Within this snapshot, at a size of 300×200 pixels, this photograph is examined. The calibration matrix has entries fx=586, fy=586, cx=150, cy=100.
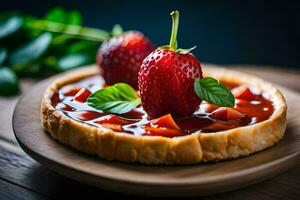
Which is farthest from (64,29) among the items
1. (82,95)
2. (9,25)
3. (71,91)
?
(82,95)

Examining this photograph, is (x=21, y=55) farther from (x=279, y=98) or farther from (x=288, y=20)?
(x=288, y=20)

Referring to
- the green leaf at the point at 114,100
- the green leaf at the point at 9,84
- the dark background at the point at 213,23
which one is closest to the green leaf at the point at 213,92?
the green leaf at the point at 114,100

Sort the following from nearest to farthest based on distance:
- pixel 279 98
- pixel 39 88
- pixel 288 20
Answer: pixel 279 98, pixel 39 88, pixel 288 20

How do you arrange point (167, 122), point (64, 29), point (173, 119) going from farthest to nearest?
point (64, 29) → point (173, 119) → point (167, 122)

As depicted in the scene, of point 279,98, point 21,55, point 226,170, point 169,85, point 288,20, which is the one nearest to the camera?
point 226,170

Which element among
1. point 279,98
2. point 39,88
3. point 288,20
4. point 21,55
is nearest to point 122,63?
point 39,88

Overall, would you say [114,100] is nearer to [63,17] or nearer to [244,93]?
[244,93]

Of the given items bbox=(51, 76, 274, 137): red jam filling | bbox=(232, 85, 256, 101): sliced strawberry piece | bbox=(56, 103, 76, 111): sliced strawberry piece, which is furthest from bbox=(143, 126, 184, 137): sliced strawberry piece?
bbox=(232, 85, 256, 101): sliced strawberry piece
